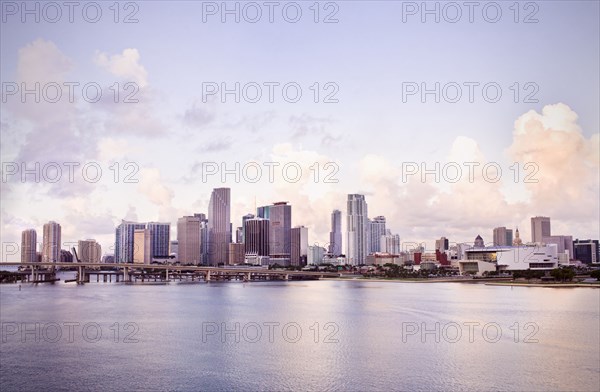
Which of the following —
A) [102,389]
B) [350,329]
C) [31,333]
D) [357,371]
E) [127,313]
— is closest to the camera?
[102,389]

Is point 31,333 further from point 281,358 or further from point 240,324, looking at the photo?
point 281,358

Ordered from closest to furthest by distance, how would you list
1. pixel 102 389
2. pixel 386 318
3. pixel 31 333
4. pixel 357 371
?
1. pixel 102 389
2. pixel 357 371
3. pixel 31 333
4. pixel 386 318

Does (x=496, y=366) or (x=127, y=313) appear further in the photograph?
(x=127, y=313)

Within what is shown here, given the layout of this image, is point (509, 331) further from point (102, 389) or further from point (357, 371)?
point (102, 389)

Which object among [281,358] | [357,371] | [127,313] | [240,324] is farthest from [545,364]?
[127,313]

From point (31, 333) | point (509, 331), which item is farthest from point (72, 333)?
point (509, 331)

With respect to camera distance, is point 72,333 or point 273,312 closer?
point 72,333
